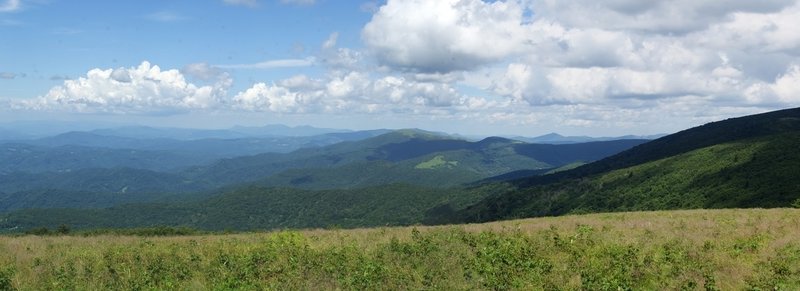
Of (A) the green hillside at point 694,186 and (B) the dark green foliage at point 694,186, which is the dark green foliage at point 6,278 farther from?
(A) the green hillside at point 694,186

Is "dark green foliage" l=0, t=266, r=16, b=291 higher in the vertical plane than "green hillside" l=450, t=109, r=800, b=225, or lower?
higher

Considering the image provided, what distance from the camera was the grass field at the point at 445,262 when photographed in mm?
14508

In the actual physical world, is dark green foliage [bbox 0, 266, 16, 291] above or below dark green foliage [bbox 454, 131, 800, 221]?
above

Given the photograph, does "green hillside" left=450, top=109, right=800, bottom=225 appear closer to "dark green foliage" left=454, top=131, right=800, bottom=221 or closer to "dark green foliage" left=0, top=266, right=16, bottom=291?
"dark green foliage" left=454, top=131, right=800, bottom=221

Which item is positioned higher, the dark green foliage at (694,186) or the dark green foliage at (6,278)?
the dark green foliage at (6,278)

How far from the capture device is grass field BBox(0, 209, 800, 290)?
47.6ft

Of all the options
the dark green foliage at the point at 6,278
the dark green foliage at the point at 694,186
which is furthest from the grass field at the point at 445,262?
the dark green foliage at the point at 694,186

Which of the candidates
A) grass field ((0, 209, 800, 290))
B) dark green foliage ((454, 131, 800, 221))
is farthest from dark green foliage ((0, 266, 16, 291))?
dark green foliage ((454, 131, 800, 221))

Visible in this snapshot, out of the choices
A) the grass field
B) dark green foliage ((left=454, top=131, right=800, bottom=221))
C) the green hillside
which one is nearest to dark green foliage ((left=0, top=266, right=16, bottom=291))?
the grass field

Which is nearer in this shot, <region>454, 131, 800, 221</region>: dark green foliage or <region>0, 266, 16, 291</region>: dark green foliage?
<region>0, 266, 16, 291</region>: dark green foliage

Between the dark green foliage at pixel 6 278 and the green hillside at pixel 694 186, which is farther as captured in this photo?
the green hillside at pixel 694 186

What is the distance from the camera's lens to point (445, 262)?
17422 millimetres

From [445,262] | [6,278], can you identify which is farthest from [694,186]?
[6,278]

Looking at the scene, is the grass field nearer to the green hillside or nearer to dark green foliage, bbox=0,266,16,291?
dark green foliage, bbox=0,266,16,291
